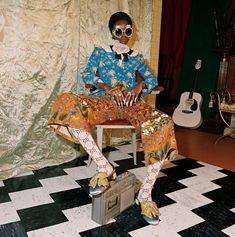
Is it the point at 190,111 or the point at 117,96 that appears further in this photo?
the point at 190,111

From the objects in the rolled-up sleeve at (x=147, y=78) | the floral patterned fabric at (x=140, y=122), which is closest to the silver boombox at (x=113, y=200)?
the floral patterned fabric at (x=140, y=122)

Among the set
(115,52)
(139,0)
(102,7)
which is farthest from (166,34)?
(115,52)

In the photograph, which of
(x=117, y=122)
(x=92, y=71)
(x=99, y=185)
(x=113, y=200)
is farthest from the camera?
(x=117, y=122)

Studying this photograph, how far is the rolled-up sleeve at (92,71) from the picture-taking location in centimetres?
215

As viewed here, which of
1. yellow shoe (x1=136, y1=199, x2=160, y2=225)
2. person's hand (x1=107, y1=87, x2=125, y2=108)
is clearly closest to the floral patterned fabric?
person's hand (x1=107, y1=87, x2=125, y2=108)

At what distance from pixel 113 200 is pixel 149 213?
223 millimetres

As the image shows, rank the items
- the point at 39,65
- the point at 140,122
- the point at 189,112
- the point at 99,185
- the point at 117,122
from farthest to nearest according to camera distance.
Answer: the point at 189,112
the point at 39,65
the point at 117,122
the point at 140,122
the point at 99,185

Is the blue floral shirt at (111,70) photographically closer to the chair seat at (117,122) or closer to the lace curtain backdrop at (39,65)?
the chair seat at (117,122)

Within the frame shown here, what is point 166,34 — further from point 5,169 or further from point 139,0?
point 5,169

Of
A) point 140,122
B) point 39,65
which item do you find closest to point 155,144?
point 140,122

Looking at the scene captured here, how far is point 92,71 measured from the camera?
2.20 metres

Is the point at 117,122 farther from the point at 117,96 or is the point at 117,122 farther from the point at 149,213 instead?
the point at 149,213

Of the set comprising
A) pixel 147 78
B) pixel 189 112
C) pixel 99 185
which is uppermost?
pixel 147 78

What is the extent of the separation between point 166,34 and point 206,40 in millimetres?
Answer: 617
